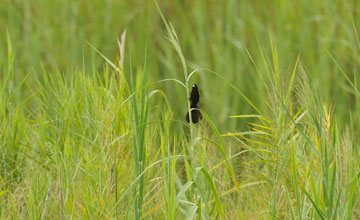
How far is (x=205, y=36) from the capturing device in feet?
10.6

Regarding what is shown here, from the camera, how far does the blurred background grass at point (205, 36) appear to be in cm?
309

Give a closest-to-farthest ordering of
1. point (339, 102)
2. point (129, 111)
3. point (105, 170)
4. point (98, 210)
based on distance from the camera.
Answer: point (98, 210)
point (105, 170)
point (129, 111)
point (339, 102)

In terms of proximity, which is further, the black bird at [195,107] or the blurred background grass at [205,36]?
the blurred background grass at [205,36]

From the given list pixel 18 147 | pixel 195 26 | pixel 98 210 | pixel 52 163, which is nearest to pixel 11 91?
pixel 18 147

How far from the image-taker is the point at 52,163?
5.42 feet

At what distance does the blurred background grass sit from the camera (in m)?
3.09

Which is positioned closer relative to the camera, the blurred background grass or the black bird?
the black bird

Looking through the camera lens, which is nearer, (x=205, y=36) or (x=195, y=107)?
(x=195, y=107)

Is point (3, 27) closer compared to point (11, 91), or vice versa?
point (11, 91)

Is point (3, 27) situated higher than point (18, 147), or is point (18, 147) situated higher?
point (3, 27)

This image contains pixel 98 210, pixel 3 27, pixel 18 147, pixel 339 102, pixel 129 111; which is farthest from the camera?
pixel 3 27

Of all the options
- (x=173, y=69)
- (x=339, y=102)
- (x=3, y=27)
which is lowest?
(x=339, y=102)

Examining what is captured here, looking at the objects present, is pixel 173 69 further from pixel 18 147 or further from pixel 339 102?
pixel 18 147

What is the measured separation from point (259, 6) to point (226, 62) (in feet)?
1.25
